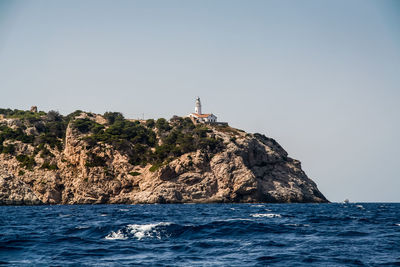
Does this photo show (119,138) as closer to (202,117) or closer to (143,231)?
(202,117)

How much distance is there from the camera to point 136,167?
11650 centimetres

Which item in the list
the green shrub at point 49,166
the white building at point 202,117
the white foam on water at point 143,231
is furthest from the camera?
the white building at point 202,117

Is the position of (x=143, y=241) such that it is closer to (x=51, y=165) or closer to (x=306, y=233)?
(x=306, y=233)

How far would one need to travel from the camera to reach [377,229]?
1243 inches

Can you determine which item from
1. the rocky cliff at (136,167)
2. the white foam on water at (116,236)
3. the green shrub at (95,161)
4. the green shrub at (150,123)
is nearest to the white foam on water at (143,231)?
the white foam on water at (116,236)

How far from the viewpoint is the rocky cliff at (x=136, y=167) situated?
10725 centimetres

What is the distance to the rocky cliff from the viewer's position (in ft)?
352

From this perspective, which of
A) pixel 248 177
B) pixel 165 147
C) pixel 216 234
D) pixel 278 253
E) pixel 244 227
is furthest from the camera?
pixel 165 147

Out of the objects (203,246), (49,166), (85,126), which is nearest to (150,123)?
(85,126)

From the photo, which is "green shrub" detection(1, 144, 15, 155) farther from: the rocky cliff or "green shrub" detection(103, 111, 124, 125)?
"green shrub" detection(103, 111, 124, 125)

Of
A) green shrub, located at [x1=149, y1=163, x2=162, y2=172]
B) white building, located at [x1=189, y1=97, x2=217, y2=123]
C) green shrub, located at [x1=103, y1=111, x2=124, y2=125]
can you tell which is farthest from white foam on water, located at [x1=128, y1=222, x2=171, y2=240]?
white building, located at [x1=189, y1=97, x2=217, y2=123]

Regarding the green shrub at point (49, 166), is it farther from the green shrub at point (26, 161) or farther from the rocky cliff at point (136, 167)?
the green shrub at point (26, 161)

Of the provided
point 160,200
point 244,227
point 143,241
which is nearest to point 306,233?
point 244,227

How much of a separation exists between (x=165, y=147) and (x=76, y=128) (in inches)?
1065
